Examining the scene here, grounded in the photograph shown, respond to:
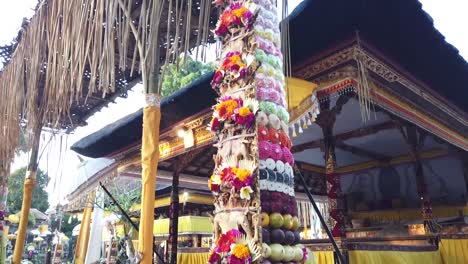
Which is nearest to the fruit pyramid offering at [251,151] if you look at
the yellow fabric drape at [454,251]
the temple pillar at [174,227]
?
the yellow fabric drape at [454,251]

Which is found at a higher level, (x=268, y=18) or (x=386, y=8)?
(x=386, y=8)

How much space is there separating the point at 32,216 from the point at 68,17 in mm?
22999

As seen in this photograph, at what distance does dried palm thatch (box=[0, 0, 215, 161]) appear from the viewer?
289cm

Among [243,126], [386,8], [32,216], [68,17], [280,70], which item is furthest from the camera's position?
[32,216]

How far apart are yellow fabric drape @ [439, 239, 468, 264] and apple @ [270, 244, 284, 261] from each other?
207 inches

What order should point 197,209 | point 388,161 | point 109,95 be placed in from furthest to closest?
point 197,209
point 388,161
point 109,95

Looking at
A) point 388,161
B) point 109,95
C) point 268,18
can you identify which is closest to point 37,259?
point 109,95

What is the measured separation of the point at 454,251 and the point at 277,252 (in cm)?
544

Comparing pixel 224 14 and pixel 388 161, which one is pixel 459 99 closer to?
pixel 388 161

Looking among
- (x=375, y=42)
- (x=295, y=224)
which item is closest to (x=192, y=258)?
(x=375, y=42)

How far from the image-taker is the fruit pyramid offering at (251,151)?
7.16ft

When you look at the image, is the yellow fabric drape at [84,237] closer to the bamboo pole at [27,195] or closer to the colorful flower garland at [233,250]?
the bamboo pole at [27,195]

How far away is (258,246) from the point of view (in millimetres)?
2088

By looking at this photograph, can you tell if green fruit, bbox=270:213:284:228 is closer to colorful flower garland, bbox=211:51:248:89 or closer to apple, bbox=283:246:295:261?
apple, bbox=283:246:295:261
